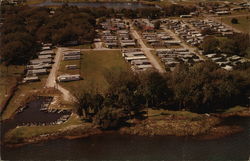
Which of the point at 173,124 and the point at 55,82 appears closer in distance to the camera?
the point at 173,124

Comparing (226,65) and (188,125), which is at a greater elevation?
(226,65)

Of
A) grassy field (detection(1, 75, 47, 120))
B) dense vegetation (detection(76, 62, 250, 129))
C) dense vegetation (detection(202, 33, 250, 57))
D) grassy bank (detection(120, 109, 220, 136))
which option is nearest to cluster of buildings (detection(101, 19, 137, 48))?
dense vegetation (detection(202, 33, 250, 57))

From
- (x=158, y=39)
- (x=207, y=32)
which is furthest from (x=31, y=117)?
(x=207, y=32)

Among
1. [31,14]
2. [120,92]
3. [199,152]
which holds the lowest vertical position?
[199,152]

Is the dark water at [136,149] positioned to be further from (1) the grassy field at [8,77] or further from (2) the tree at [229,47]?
(2) the tree at [229,47]

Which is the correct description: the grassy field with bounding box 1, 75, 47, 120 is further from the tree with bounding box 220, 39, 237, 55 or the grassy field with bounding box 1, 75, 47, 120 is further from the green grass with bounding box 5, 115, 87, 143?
the tree with bounding box 220, 39, 237, 55

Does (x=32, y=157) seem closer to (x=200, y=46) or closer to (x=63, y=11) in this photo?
(x=200, y=46)

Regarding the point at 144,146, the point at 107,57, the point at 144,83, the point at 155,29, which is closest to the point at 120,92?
the point at 144,83

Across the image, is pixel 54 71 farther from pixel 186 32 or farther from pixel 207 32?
pixel 207 32
